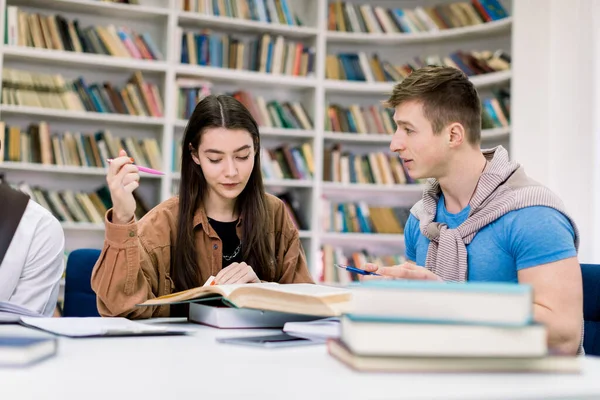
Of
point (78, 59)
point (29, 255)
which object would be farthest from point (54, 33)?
point (29, 255)

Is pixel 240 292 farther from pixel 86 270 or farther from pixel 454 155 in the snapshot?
pixel 86 270

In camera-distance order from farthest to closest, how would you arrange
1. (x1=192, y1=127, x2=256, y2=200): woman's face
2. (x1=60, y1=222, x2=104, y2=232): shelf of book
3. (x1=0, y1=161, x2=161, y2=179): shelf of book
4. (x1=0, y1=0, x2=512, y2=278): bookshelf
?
(x1=0, y1=0, x2=512, y2=278): bookshelf → (x1=60, y1=222, x2=104, y2=232): shelf of book → (x1=0, y1=161, x2=161, y2=179): shelf of book → (x1=192, y1=127, x2=256, y2=200): woman's face

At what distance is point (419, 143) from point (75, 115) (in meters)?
2.84

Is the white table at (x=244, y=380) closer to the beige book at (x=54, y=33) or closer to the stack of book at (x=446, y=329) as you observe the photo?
the stack of book at (x=446, y=329)

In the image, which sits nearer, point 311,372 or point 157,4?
point 311,372

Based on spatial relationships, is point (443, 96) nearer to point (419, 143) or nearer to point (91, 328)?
point (419, 143)

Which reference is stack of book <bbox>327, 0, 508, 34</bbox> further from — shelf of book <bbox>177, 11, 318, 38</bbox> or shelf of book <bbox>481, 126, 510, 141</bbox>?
shelf of book <bbox>481, 126, 510, 141</bbox>

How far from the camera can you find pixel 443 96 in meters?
1.94

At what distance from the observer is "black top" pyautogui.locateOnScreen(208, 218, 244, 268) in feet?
6.72

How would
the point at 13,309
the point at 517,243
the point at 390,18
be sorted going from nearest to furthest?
the point at 13,309
the point at 517,243
the point at 390,18

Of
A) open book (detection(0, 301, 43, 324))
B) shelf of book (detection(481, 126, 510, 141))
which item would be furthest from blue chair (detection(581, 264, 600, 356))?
shelf of book (detection(481, 126, 510, 141))

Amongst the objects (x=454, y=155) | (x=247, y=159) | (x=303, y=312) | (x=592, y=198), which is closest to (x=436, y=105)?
(x=454, y=155)

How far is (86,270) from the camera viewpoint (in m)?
2.24

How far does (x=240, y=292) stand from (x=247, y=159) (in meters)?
0.88
